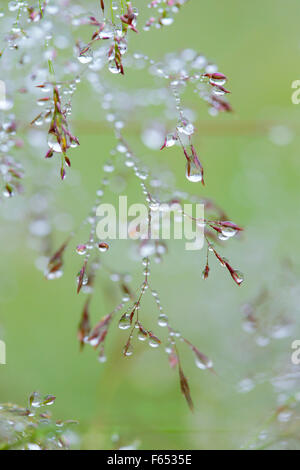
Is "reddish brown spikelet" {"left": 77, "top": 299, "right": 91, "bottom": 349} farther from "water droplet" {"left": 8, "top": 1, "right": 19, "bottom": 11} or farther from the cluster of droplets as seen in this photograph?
"water droplet" {"left": 8, "top": 1, "right": 19, "bottom": 11}

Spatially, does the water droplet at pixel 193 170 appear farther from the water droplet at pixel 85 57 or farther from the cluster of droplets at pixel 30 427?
the cluster of droplets at pixel 30 427

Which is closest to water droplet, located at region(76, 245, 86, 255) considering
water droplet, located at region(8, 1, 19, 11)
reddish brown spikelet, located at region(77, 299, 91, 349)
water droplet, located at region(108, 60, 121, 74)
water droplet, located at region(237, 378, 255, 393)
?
reddish brown spikelet, located at region(77, 299, 91, 349)

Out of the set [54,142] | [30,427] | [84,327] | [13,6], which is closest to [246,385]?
[84,327]

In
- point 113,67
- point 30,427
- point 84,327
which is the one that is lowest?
point 30,427

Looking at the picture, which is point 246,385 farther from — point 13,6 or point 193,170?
point 13,6

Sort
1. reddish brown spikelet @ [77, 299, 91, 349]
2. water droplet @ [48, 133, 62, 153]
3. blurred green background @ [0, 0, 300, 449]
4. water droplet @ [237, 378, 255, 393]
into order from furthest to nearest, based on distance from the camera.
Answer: blurred green background @ [0, 0, 300, 449]
water droplet @ [237, 378, 255, 393]
reddish brown spikelet @ [77, 299, 91, 349]
water droplet @ [48, 133, 62, 153]

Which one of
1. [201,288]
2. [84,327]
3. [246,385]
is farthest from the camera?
[201,288]

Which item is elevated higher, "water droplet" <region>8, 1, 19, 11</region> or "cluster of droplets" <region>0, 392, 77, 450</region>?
"water droplet" <region>8, 1, 19, 11</region>

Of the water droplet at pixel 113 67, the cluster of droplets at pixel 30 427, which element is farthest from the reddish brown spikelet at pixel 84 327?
the water droplet at pixel 113 67

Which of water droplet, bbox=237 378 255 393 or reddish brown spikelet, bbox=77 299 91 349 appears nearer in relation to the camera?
reddish brown spikelet, bbox=77 299 91 349
